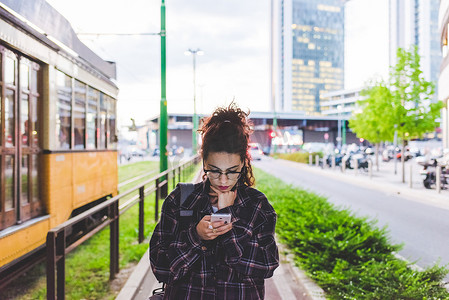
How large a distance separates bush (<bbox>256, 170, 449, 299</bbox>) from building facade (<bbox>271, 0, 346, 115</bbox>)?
4763 cm

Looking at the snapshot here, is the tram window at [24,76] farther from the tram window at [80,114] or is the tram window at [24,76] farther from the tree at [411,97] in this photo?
the tree at [411,97]

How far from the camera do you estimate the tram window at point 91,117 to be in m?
7.45

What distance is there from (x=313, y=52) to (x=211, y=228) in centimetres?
6970

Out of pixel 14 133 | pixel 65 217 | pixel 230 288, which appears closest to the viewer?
pixel 230 288

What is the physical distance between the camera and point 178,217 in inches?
73.3

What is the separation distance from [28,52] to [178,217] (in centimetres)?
406

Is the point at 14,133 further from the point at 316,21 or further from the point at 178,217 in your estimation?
the point at 316,21

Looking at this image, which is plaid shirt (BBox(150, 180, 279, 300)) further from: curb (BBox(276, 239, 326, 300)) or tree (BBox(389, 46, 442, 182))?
tree (BBox(389, 46, 442, 182))

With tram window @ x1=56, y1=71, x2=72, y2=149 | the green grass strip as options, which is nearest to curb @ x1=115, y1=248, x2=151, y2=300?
the green grass strip

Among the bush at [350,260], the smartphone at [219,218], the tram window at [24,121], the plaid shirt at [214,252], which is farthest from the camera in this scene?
the tram window at [24,121]

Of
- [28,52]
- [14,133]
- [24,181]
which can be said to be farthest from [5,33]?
[24,181]

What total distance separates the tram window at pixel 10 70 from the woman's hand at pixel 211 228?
153 inches

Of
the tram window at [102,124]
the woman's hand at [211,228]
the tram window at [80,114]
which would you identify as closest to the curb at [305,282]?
the woman's hand at [211,228]

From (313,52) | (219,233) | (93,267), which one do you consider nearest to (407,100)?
(93,267)
